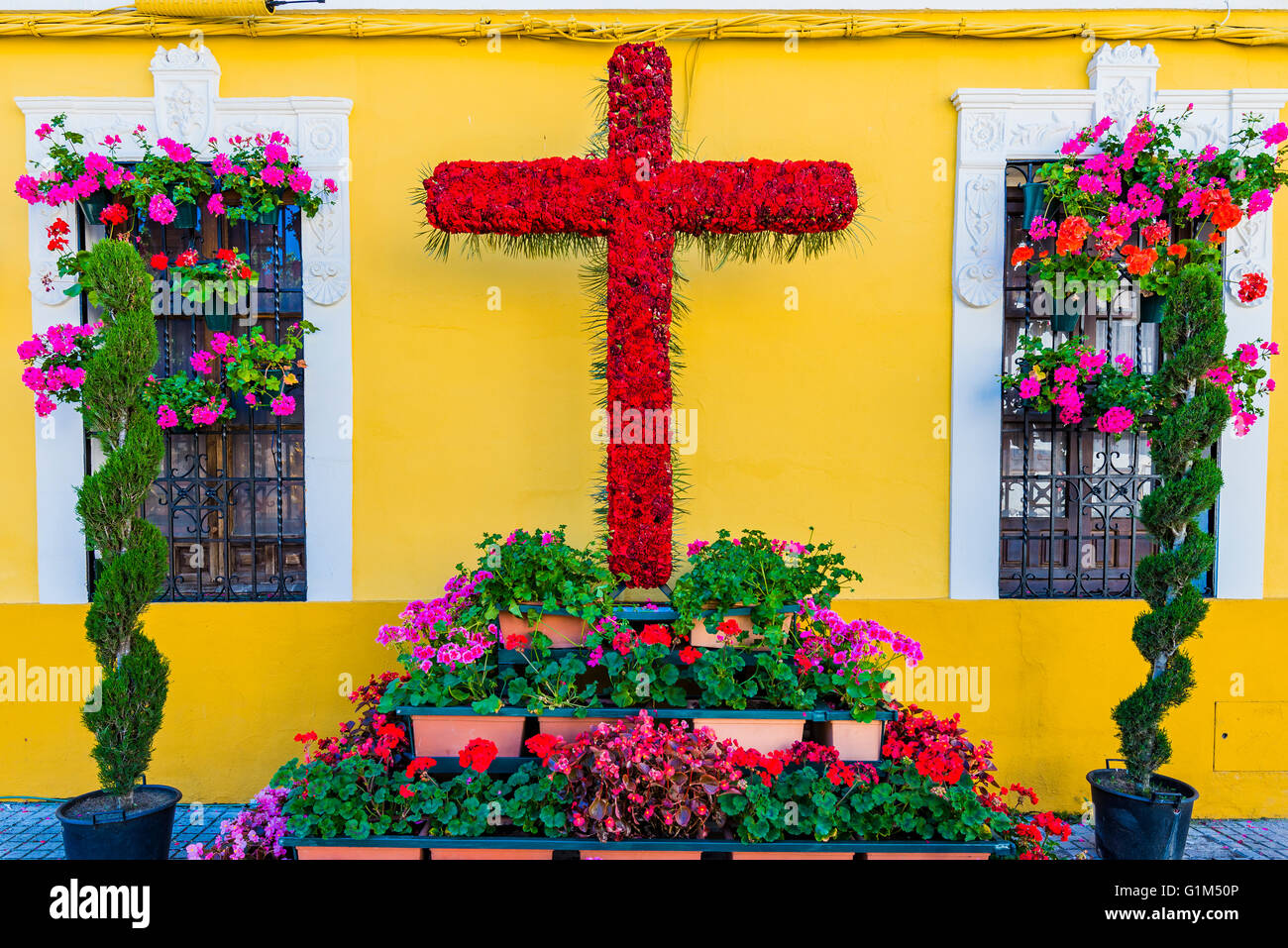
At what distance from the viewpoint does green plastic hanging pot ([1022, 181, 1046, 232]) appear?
3.83m

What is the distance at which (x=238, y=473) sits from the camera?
4.12 meters

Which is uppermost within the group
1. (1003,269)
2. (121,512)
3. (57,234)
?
(57,234)

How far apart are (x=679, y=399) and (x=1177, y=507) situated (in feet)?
7.91

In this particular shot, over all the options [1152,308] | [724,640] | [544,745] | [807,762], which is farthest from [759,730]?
[1152,308]

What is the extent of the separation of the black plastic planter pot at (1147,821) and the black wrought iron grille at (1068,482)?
1080 mm

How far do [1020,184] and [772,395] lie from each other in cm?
181

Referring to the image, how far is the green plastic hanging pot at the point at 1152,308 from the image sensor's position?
376 centimetres

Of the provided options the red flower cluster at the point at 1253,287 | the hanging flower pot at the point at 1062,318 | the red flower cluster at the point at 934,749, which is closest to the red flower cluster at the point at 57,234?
the red flower cluster at the point at 934,749

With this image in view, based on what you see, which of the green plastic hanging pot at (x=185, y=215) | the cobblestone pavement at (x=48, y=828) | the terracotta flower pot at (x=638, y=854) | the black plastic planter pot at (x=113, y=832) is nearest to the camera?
the terracotta flower pot at (x=638, y=854)

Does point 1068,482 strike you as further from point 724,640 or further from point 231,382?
point 231,382

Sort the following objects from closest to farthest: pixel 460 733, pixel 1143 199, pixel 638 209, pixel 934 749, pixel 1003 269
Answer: pixel 934 749 → pixel 460 733 → pixel 638 209 → pixel 1143 199 → pixel 1003 269

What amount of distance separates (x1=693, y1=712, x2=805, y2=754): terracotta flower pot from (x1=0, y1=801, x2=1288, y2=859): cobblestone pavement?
6.14 feet

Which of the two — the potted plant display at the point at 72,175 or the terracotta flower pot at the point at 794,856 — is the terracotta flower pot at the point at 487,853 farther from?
the potted plant display at the point at 72,175

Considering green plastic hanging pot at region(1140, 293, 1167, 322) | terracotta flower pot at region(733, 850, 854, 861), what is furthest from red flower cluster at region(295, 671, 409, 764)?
green plastic hanging pot at region(1140, 293, 1167, 322)
